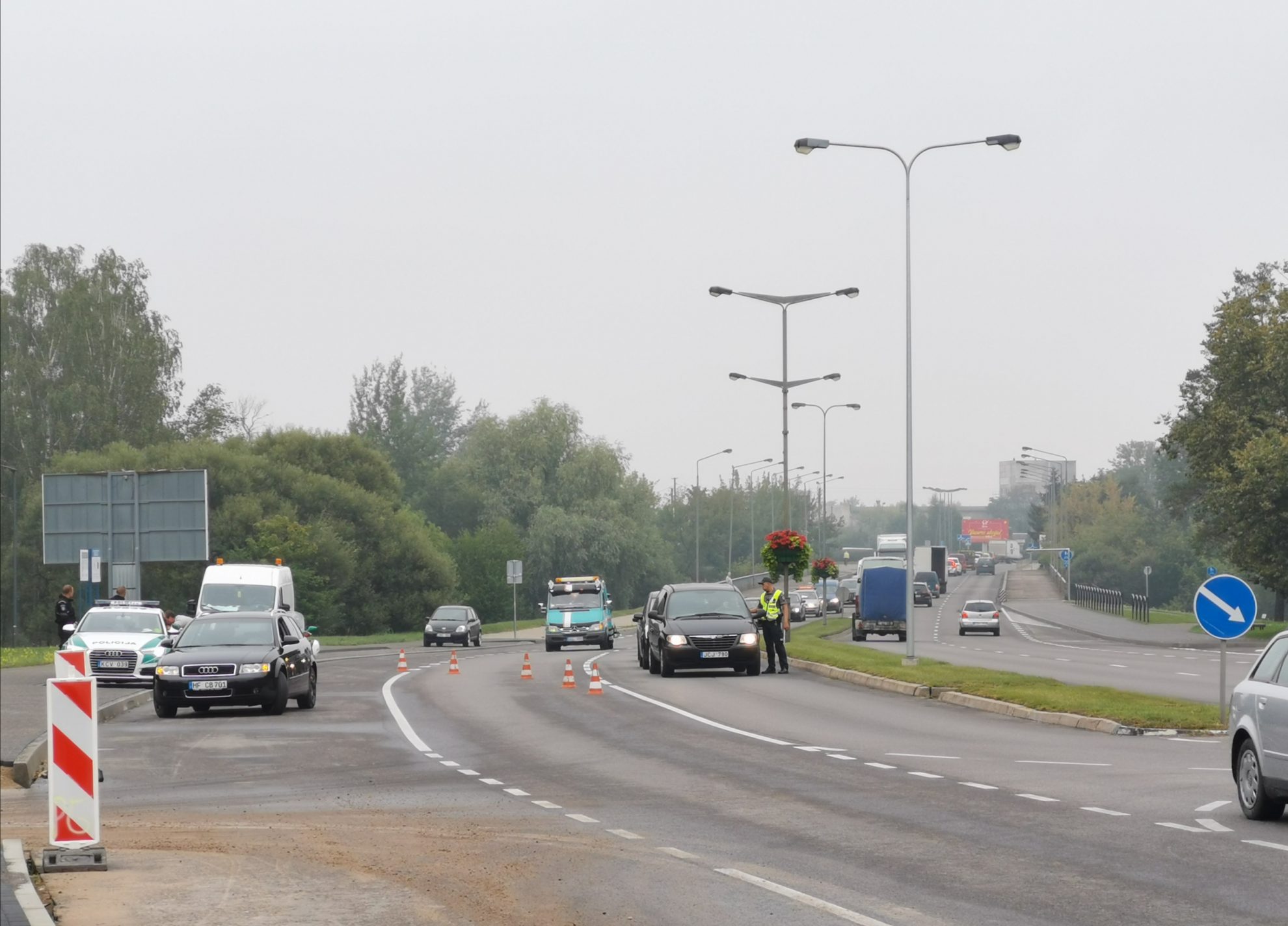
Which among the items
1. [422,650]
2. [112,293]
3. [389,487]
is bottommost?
[422,650]

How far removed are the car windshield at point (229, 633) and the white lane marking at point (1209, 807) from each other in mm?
15211

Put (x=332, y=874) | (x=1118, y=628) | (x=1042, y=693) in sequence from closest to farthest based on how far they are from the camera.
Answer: (x=332, y=874) → (x=1042, y=693) → (x=1118, y=628)

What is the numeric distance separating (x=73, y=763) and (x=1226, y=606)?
1365 cm

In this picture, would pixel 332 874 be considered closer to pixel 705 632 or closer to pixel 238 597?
pixel 705 632

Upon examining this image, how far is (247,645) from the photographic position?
25.3m

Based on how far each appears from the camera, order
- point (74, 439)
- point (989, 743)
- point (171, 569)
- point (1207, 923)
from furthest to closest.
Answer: point (74, 439) → point (171, 569) → point (989, 743) → point (1207, 923)

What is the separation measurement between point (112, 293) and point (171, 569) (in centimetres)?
1433

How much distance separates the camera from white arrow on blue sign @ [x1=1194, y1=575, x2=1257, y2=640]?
19922 millimetres

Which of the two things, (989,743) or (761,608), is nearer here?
(989,743)

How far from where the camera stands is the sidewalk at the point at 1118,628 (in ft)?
196

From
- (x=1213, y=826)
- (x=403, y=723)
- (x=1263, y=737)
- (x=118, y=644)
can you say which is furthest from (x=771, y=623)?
(x=1213, y=826)

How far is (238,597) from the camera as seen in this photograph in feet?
123

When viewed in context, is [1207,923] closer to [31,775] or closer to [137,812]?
[137,812]

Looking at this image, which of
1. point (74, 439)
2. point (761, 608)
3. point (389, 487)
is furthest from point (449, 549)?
point (761, 608)
